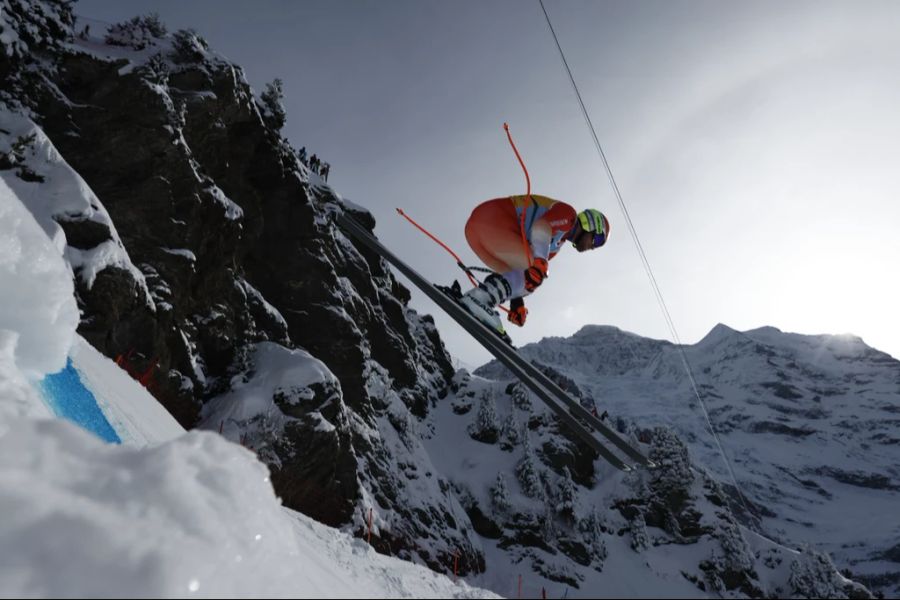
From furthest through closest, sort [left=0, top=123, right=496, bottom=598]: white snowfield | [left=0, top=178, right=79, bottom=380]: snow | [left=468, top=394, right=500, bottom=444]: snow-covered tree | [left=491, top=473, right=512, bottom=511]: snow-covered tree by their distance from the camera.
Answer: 1. [left=468, top=394, right=500, bottom=444]: snow-covered tree
2. [left=491, top=473, right=512, bottom=511]: snow-covered tree
3. [left=0, top=178, right=79, bottom=380]: snow
4. [left=0, top=123, right=496, bottom=598]: white snowfield

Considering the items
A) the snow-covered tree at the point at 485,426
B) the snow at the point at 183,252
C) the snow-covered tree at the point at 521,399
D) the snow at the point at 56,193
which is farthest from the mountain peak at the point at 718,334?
the snow at the point at 56,193

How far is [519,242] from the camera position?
6711mm

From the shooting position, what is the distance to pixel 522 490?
35.8 metres

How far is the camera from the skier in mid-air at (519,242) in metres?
6.22

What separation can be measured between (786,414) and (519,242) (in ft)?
506

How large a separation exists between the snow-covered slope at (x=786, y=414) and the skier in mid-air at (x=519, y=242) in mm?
54215

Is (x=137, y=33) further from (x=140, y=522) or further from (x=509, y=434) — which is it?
(x=509, y=434)

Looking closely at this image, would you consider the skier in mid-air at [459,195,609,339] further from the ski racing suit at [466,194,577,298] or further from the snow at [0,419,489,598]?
the snow at [0,419,489,598]

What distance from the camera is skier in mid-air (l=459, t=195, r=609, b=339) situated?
20.4 feet

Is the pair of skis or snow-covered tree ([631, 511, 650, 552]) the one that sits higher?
the pair of skis

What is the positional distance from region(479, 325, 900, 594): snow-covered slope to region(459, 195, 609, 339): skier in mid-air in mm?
54215

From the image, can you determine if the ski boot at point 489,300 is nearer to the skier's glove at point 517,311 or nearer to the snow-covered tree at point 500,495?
the skier's glove at point 517,311

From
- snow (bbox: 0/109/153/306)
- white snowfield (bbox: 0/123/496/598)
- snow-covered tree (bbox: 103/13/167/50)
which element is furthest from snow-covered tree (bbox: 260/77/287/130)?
white snowfield (bbox: 0/123/496/598)

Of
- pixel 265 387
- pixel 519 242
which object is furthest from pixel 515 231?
pixel 265 387
